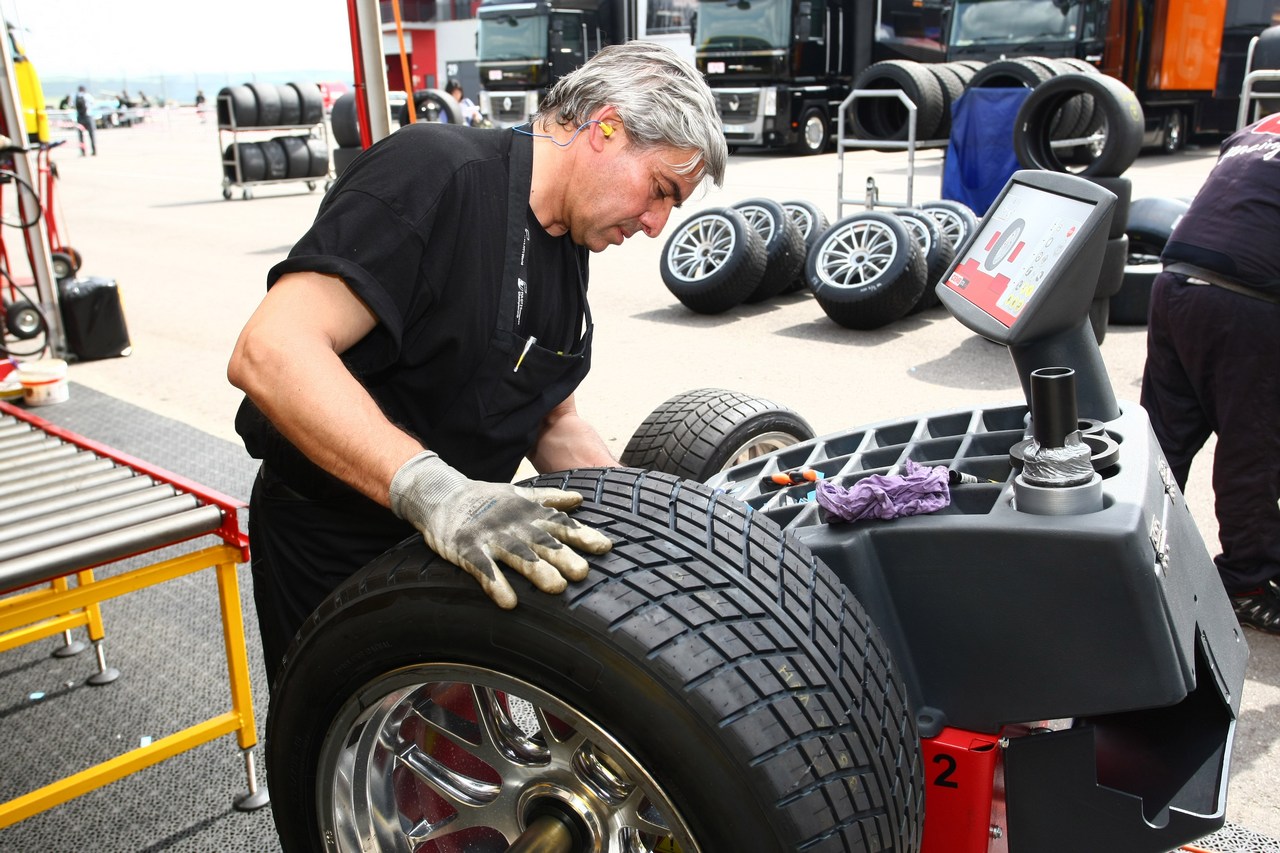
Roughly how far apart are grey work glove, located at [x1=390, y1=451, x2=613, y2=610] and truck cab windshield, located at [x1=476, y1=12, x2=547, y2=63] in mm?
21592

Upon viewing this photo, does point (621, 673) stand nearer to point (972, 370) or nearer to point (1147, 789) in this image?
point (1147, 789)

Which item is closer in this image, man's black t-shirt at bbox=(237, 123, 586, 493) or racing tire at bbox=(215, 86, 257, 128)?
man's black t-shirt at bbox=(237, 123, 586, 493)

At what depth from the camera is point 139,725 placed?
300cm

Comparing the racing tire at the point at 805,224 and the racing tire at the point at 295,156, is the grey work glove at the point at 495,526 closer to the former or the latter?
the racing tire at the point at 805,224

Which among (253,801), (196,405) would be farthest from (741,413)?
(196,405)

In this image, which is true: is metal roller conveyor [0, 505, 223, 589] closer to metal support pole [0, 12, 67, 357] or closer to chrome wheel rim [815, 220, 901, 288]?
chrome wheel rim [815, 220, 901, 288]

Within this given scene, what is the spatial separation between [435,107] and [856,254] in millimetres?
11967

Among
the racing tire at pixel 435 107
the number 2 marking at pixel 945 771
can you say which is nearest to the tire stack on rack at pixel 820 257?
the number 2 marking at pixel 945 771

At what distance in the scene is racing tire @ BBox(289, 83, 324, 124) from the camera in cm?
1725

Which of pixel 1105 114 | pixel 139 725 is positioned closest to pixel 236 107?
pixel 1105 114

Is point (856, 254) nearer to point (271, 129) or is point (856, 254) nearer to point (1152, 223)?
point (1152, 223)

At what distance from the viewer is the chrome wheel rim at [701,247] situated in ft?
25.1

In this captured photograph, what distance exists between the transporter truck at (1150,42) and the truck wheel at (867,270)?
Result: 10.6m

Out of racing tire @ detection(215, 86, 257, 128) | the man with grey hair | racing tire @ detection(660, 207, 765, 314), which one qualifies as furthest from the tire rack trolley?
racing tire @ detection(215, 86, 257, 128)
